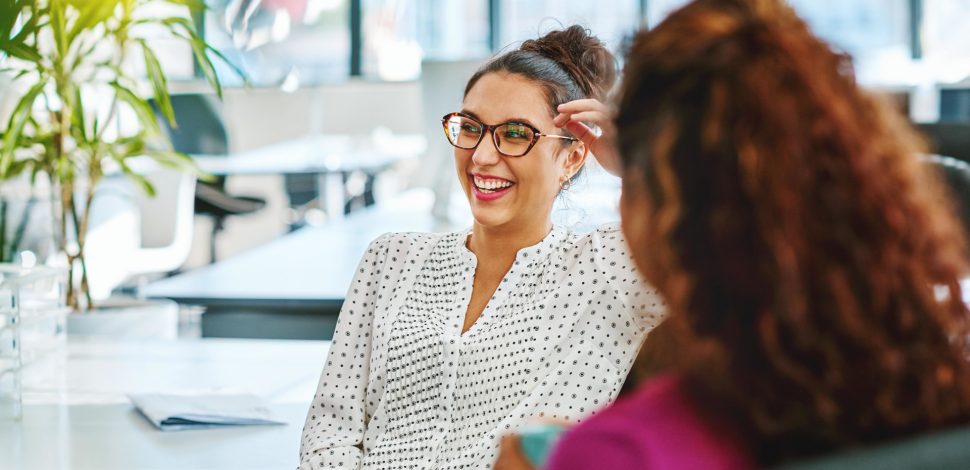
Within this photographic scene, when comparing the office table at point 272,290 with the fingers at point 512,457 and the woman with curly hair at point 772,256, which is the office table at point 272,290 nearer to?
the fingers at point 512,457

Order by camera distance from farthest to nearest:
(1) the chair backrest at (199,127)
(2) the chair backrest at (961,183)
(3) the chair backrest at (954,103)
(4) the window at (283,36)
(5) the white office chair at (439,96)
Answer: (4) the window at (283,36) < (3) the chair backrest at (954,103) < (1) the chair backrest at (199,127) < (5) the white office chair at (439,96) < (2) the chair backrest at (961,183)

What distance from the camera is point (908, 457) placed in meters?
0.69

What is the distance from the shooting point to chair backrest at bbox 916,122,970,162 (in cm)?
313

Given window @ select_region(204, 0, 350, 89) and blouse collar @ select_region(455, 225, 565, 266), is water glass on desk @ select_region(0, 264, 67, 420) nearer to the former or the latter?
blouse collar @ select_region(455, 225, 565, 266)

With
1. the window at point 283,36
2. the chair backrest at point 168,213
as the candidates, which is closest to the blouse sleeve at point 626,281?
the chair backrest at point 168,213

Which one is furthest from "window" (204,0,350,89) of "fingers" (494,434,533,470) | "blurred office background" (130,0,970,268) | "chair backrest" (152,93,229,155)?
"fingers" (494,434,533,470)

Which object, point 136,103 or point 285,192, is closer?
point 136,103

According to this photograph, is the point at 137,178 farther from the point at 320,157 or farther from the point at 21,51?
the point at 320,157

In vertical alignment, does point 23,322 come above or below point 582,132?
below

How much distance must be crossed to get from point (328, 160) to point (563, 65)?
13.9 ft

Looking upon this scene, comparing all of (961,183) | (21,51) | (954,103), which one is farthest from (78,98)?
(954,103)

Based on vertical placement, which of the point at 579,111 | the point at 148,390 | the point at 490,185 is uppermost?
the point at 579,111

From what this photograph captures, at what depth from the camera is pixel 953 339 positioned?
769mm

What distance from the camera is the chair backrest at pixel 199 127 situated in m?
6.64
